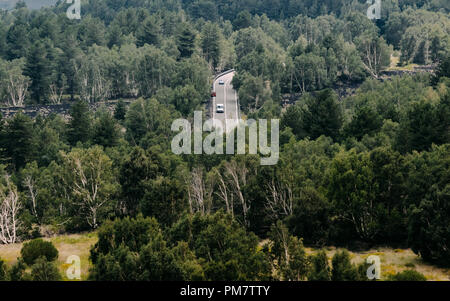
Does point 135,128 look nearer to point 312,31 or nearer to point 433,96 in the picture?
point 433,96

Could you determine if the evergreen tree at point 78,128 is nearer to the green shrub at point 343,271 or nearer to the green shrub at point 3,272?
the green shrub at point 3,272

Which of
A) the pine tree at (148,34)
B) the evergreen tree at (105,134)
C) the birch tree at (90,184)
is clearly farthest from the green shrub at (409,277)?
the pine tree at (148,34)

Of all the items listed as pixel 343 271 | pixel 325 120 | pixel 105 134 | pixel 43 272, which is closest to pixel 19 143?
pixel 105 134

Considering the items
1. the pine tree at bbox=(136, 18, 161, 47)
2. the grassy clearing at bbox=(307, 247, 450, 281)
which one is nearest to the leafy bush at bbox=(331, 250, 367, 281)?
the grassy clearing at bbox=(307, 247, 450, 281)

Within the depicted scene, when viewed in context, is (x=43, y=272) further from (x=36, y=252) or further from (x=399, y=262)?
(x=399, y=262)

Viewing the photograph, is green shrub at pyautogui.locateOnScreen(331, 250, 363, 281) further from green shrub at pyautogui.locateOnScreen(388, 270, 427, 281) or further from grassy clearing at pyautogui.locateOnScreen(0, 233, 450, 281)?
grassy clearing at pyautogui.locateOnScreen(0, 233, 450, 281)

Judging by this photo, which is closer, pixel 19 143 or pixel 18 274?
pixel 18 274
